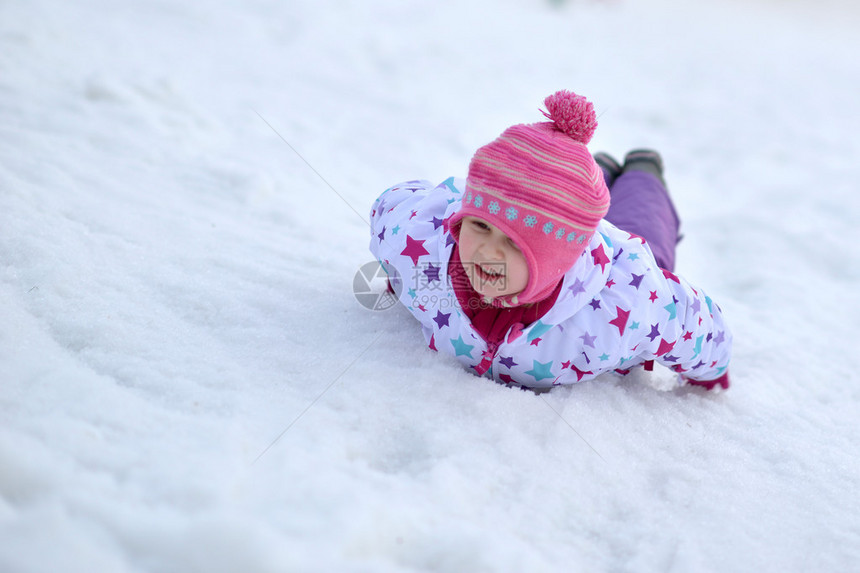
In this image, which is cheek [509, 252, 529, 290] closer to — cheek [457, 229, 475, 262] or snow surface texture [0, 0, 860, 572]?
cheek [457, 229, 475, 262]

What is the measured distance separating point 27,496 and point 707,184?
3.06m

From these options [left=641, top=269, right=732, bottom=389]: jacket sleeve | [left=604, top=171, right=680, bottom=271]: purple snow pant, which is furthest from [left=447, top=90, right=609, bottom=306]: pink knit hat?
[left=604, top=171, right=680, bottom=271]: purple snow pant

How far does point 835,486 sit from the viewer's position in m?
1.24

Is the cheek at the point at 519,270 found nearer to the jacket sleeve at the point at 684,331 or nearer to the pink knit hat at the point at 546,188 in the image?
the pink knit hat at the point at 546,188

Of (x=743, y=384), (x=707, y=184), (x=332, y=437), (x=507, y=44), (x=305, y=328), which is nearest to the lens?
(x=332, y=437)

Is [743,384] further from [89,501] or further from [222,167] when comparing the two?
[222,167]

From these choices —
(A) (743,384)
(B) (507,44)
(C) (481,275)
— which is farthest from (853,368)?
(B) (507,44)

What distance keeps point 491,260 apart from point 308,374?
17.3 inches

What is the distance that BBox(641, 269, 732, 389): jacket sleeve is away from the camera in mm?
1293

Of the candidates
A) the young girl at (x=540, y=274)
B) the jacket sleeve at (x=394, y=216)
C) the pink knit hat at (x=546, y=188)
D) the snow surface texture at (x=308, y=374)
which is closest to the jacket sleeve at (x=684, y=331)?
the young girl at (x=540, y=274)

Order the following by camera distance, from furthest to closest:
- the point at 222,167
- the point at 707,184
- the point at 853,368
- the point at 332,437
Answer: the point at 707,184 < the point at 222,167 < the point at 853,368 < the point at 332,437

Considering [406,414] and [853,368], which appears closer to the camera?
[406,414]

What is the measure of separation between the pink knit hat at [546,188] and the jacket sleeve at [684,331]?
0.24 metres

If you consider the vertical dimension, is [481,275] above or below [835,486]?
above
